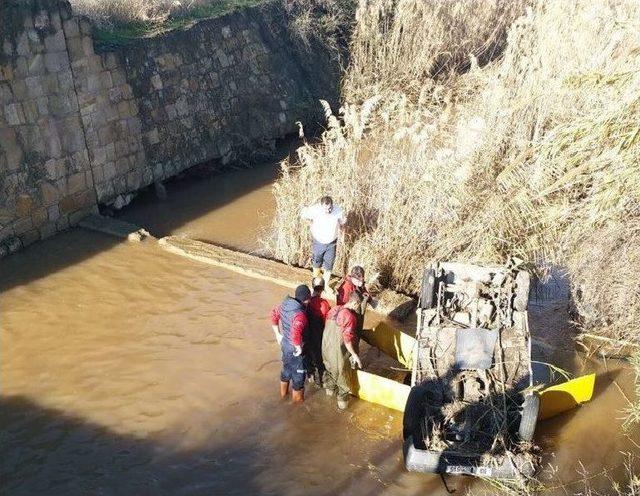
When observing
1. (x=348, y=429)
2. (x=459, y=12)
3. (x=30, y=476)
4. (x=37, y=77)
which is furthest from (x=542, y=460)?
(x=459, y=12)

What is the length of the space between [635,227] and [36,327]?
7.06 meters

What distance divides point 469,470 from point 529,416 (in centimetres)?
76

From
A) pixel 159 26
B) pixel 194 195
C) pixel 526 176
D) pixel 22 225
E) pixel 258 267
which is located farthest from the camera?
pixel 159 26

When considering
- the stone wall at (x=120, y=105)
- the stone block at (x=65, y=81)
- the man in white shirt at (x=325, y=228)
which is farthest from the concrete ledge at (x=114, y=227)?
the man in white shirt at (x=325, y=228)

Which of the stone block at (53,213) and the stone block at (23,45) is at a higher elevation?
the stone block at (23,45)

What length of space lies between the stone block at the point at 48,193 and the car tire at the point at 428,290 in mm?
6335

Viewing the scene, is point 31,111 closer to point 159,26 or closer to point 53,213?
point 53,213

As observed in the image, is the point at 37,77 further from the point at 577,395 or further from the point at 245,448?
the point at 577,395

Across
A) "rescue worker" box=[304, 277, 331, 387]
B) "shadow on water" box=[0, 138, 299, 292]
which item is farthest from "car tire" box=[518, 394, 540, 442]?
"shadow on water" box=[0, 138, 299, 292]

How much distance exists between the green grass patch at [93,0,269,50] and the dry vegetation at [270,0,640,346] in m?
4.58

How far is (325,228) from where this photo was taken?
871 centimetres

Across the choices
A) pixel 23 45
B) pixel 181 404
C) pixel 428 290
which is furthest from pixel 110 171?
pixel 428 290

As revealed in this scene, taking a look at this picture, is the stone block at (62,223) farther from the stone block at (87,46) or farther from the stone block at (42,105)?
the stone block at (87,46)

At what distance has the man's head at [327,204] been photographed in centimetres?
855
